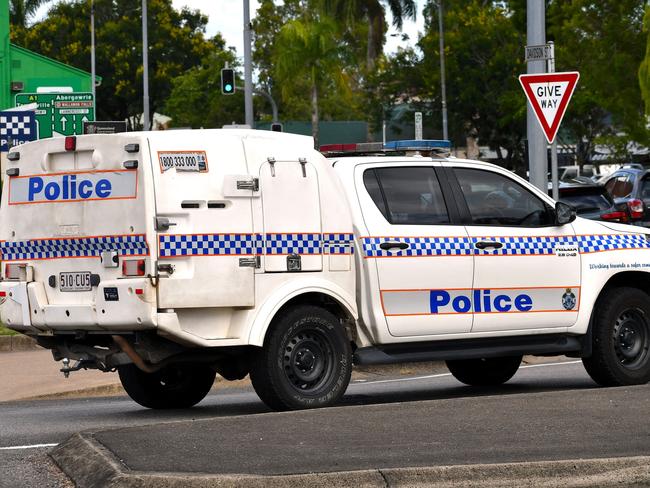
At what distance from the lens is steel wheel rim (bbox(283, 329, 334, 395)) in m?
9.98

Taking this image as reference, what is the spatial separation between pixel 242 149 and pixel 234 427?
2.19 m

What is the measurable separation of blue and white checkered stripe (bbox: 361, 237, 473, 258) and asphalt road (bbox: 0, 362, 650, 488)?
3.99 feet

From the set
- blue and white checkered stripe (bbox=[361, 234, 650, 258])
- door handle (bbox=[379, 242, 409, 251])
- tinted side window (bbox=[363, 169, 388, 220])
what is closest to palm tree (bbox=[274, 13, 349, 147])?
blue and white checkered stripe (bbox=[361, 234, 650, 258])

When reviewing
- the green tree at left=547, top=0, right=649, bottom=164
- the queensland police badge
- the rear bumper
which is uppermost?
the green tree at left=547, top=0, right=649, bottom=164

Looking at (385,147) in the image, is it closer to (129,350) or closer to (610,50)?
(129,350)

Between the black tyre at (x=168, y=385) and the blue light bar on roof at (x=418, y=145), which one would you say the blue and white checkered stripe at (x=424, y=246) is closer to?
the blue light bar on roof at (x=418, y=145)

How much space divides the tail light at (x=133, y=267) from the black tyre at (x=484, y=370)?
4.02 metres

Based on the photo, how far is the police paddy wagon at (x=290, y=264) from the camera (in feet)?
31.1

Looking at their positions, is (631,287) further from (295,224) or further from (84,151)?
(84,151)

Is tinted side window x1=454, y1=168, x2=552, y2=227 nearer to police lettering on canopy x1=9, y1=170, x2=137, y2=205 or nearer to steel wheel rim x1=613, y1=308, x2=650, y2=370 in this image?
steel wheel rim x1=613, y1=308, x2=650, y2=370

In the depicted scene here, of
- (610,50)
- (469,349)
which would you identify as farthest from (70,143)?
(610,50)

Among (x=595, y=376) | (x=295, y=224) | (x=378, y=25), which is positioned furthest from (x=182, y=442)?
(x=378, y=25)

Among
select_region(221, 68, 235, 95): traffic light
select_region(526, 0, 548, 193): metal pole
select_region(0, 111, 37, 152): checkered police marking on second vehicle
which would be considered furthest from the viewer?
select_region(221, 68, 235, 95): traffic light

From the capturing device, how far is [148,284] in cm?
930
